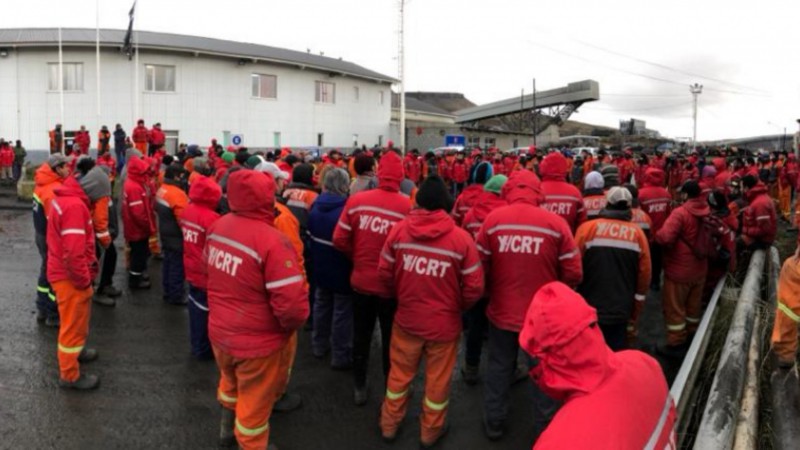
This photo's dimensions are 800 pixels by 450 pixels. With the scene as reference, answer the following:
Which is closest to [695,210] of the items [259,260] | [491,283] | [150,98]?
[491,283]

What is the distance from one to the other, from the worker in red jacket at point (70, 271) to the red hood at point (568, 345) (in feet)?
14.4

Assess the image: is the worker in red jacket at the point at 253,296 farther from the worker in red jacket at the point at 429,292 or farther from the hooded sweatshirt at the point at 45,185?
the hooded sweatshirt at the point at 45,185

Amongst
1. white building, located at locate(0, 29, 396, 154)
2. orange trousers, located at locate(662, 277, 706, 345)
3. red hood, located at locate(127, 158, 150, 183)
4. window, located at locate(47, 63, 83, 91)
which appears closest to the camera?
orange trousers, located at locate(662, 277, 706, 345)

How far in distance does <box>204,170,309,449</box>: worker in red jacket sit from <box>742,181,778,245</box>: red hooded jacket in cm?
740

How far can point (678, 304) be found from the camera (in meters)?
6.10

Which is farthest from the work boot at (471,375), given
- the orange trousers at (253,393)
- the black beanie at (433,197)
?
the orange trousers at (253,393)

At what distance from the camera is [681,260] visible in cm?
602

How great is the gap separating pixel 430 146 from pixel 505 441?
36.1 metres

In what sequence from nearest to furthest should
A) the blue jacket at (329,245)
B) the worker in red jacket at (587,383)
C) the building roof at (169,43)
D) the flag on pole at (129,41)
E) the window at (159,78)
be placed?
the worker in red jacket at (587,383) → the blue jacket at (329,245) → the flag on pole at (129,41) → the building roof at (169,43) → the window at (159,78)

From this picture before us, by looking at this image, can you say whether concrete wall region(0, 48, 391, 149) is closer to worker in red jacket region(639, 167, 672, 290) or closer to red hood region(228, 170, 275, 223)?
worker in red jacket region(639, 167, 672, 290)

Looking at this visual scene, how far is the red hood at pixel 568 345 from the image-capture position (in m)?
1.72

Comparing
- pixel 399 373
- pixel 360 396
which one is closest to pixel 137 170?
pixel 360 396

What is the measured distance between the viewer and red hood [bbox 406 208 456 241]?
403 cm

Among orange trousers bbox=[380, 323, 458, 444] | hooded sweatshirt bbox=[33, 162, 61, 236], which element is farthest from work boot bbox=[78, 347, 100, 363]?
orange trousers bbox=[380, 323, 458, 444]
